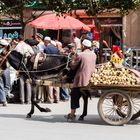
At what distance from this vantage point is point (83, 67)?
12062 millimetres

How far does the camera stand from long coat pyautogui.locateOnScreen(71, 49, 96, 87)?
11.9 meters

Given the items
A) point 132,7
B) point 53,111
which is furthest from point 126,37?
point 53,111

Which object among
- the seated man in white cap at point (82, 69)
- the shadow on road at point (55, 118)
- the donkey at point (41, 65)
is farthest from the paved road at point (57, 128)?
the donkey at point (41, 65)

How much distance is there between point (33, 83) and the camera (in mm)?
12828

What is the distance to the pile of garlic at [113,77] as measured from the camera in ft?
38.2

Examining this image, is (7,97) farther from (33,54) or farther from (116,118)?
(116,118)

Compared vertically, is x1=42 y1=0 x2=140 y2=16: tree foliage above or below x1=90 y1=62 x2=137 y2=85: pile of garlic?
above

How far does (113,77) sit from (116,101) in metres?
0.60

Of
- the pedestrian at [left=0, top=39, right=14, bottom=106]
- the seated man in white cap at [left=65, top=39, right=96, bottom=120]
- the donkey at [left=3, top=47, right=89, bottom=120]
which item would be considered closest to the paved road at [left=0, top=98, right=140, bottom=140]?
the seated man in white cap at [left=65, top=39, right=96, bottom=120]

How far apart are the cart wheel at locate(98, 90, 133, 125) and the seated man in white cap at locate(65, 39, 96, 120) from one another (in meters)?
0.55

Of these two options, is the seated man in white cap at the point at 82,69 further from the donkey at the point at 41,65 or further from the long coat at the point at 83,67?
the donkey at the point at 41,65

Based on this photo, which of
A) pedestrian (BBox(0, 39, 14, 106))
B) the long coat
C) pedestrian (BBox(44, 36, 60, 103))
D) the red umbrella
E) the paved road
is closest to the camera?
the paved road

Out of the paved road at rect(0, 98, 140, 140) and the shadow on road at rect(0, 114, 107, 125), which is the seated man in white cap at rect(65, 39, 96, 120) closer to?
the shadow on road at rect(0, 114, 107, 125)

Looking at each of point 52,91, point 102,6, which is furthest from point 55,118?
point 102,6
